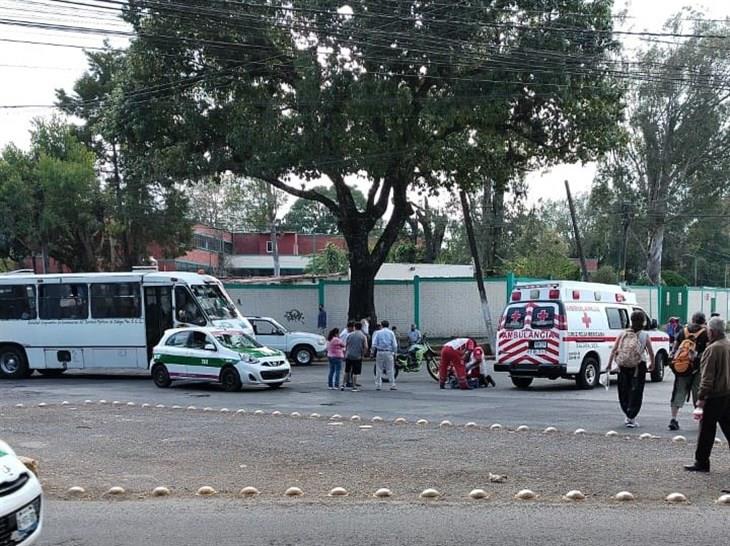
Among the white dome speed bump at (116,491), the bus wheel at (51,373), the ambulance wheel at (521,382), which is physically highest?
the white dome speed bump at (116,491)

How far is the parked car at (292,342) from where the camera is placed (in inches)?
1110

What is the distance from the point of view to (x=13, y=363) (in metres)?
24.9

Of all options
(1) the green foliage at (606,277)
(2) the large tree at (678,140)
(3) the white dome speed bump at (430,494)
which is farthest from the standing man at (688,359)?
(1) the green foliage at (606,277)

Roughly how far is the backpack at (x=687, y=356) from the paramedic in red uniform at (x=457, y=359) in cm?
781

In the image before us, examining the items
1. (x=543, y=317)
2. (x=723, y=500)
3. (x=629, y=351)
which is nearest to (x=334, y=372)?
(x=543, y=317)

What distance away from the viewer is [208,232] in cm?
6675

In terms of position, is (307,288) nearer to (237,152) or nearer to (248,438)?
(237,152)

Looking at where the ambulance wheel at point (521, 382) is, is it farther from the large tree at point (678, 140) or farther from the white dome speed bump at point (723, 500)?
the large tree at point (678, 140)

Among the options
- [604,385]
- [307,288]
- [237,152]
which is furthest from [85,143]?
[604,385]

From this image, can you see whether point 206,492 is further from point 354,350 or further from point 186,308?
point 186,308

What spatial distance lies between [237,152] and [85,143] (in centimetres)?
2042

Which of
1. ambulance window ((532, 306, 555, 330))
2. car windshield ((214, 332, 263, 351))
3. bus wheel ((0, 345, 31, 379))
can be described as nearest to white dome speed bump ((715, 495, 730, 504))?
ambulance window ((532, 306, 555, 330))

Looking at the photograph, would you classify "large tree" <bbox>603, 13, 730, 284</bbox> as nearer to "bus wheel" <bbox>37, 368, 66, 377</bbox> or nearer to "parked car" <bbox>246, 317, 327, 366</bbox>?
"parked car" <bbox>246, 317, 327, 366</bbox>

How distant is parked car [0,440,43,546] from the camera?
519 cm
